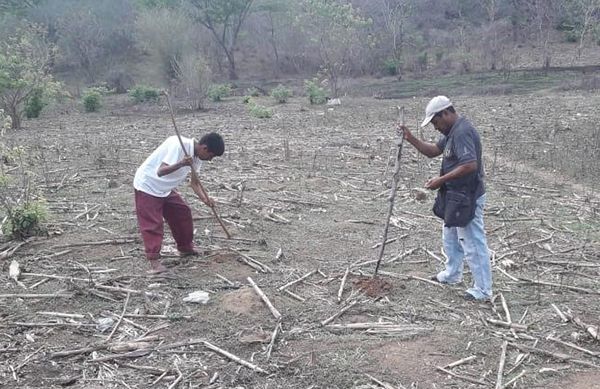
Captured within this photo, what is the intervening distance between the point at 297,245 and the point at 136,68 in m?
32.2

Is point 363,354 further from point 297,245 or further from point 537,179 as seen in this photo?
point 537,179

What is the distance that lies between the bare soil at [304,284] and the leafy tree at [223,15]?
1024 inches

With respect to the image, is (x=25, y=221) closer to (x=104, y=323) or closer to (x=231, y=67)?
(x=104, y=323)

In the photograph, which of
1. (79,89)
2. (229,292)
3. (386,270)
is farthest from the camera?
(79,89)

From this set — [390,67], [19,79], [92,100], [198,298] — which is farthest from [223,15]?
[198,298]

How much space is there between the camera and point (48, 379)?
13.6ft

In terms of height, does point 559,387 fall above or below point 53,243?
below

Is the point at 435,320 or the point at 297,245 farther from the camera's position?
the point at 297,245

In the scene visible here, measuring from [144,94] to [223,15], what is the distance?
12.2 metres

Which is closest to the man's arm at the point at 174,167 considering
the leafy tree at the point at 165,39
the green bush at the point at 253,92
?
the green bush at the point at 253,92

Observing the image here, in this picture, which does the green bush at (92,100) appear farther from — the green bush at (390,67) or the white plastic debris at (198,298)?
the white plastic debris at (198,298)

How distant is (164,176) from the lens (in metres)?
5.75

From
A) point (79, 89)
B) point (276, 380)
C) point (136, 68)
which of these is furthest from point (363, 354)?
point (136, 68)

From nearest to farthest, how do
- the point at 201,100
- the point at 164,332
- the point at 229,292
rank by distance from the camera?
the point at 164,332, the point at 229,292, the point at 201,100
